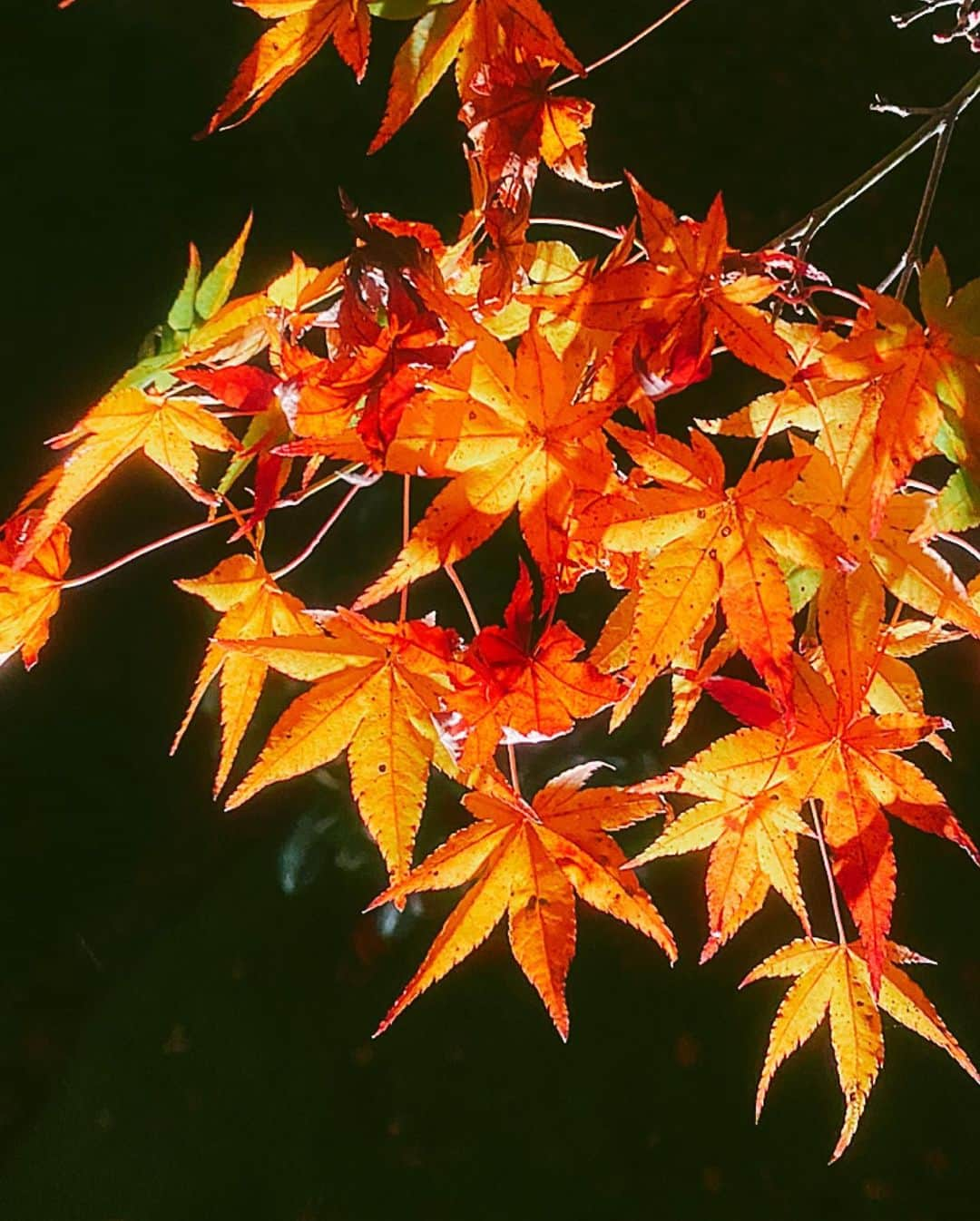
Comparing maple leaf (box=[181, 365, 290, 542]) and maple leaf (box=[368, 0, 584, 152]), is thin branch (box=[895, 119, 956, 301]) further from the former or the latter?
maple leaf (box=[181, 365, 290, 542])

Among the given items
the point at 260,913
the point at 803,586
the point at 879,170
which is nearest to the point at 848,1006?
the point at 803,586

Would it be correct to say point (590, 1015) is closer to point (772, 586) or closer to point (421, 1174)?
point (421, 1174)

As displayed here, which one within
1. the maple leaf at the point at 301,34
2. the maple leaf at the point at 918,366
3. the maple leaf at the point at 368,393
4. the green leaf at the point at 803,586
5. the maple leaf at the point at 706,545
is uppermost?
the maple leaf at the point at 301,34

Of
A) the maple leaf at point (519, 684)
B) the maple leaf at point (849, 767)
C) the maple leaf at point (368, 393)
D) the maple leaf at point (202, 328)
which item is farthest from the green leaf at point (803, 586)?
the maple leaf at point (202, 328)

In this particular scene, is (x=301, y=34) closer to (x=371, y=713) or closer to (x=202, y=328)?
(x=202, y=328)

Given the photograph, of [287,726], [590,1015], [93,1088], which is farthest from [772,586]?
[93,1088]

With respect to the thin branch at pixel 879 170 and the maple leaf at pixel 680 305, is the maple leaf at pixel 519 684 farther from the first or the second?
the thin branch at pixel 879 170
